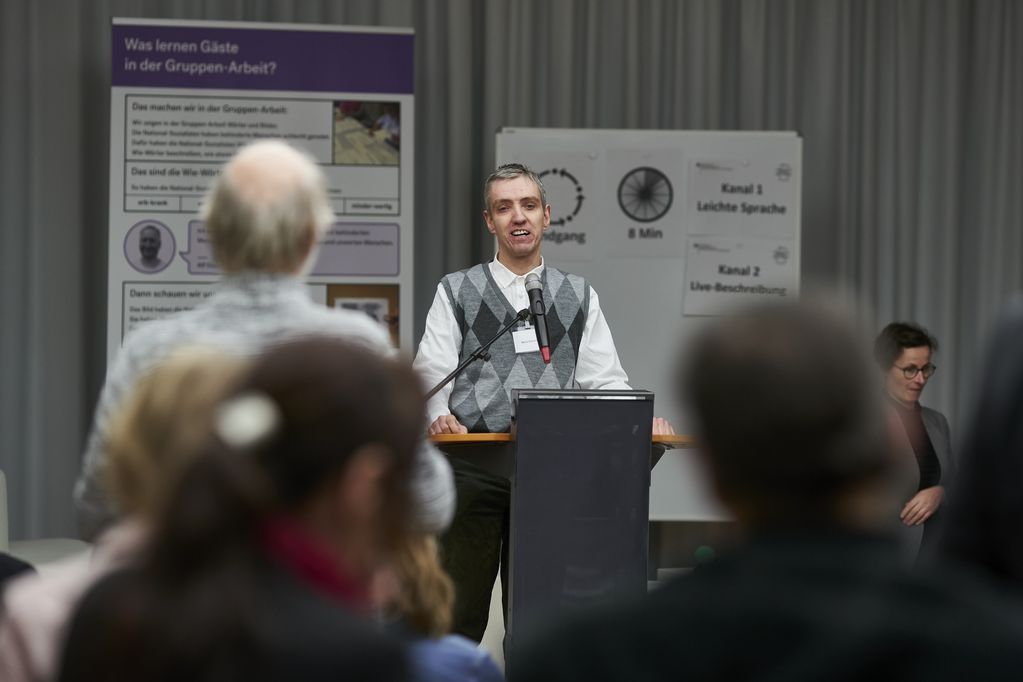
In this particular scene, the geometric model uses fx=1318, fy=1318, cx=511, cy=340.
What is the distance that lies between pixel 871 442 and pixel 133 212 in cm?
520

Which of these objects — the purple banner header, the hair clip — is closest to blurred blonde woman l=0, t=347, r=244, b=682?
the hair clip

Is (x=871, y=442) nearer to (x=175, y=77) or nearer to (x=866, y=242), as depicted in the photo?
(x=175, y=77)

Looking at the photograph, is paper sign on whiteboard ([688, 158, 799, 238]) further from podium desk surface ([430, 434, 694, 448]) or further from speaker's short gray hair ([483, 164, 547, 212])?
podium desk surface ([430, 434, 694, 448])

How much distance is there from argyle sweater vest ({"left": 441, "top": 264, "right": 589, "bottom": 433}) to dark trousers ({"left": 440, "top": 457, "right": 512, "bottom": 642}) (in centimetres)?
41

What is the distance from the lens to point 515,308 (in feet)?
13.8

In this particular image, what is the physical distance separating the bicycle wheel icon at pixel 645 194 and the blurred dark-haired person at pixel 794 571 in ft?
16.9

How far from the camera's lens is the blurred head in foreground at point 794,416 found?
1.07 m

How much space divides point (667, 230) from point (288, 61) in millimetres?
1926

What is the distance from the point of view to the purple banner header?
19.3 feet

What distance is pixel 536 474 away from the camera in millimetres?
3412

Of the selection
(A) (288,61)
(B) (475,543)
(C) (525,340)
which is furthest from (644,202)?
(B) (475,543)

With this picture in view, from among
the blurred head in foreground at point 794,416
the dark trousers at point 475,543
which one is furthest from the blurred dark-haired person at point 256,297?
the dark trousers at point 475,543

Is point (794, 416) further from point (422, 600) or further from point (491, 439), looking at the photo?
point (491, 439)

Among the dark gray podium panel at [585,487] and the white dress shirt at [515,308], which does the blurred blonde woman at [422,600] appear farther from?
the white dress shirt at [515,308]
